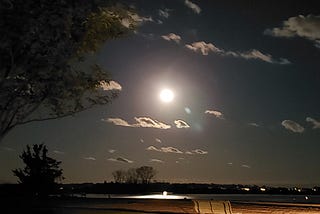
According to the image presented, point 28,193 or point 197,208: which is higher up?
point 28,193

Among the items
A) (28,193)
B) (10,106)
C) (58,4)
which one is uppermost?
(28,193)

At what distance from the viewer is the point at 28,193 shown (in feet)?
281

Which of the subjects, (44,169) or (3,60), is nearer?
(3,60)

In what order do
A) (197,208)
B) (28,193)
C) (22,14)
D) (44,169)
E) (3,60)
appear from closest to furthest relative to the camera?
(22,14) → (3,60) → (197,208) → (28,193) → (44,169)

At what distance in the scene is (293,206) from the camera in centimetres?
2655

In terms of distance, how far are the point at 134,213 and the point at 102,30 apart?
18313mm

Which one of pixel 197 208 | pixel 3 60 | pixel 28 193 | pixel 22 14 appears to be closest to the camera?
pixel 22 14

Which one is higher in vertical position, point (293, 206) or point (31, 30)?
point (31, 30)

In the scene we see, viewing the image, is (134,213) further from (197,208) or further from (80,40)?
(80,40)

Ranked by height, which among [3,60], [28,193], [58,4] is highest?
[28,193]

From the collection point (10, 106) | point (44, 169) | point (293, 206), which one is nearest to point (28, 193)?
point (44, 169)

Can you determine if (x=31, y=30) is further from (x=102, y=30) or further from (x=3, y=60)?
(x=102, y=30)

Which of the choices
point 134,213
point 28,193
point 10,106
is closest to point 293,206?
point 134,213

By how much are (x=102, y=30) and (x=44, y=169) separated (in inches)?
3081
